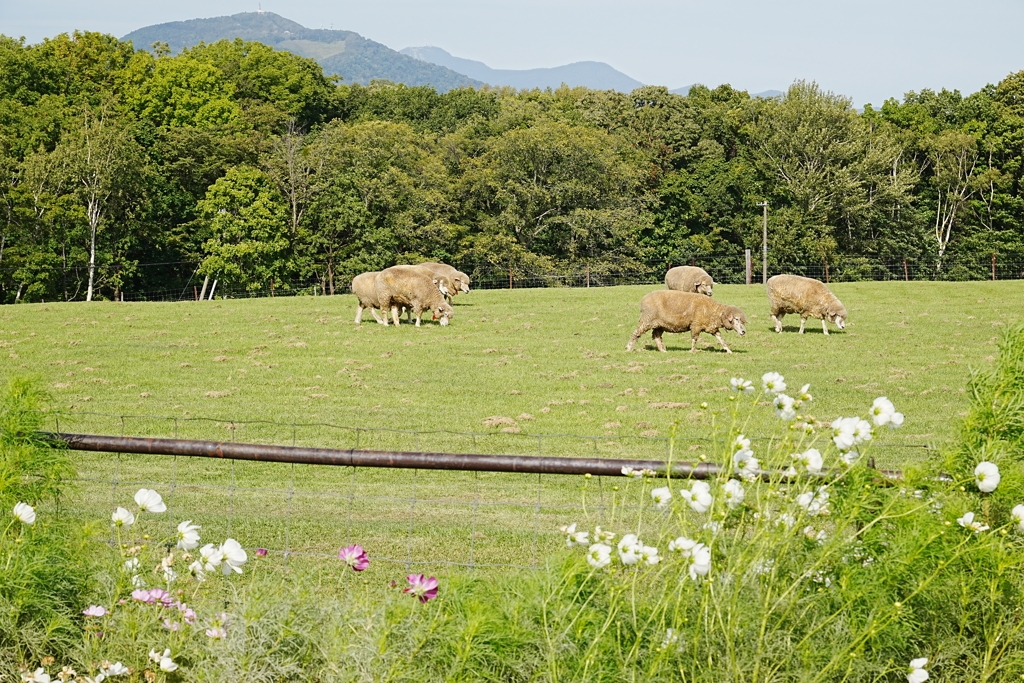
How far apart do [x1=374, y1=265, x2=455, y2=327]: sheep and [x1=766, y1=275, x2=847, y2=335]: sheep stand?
961cm

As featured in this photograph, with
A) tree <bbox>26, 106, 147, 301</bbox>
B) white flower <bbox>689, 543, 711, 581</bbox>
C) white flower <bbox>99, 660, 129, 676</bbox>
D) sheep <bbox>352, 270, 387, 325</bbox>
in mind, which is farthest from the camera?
tree <bbox>26, 106, 147, 301</bbox>

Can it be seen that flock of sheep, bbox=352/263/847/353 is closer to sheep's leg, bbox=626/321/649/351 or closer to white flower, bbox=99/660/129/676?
sheep's leg, bbox=626/321/649/351

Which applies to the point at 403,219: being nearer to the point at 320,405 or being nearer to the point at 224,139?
the point at 224,139

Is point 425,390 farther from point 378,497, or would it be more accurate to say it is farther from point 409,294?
point 378,497

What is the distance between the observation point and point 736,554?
13.1 ft


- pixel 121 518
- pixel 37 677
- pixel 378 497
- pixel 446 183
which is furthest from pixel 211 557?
pixel 446 183

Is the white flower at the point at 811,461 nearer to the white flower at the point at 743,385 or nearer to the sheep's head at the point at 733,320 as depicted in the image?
the white flower at the point at 743,385

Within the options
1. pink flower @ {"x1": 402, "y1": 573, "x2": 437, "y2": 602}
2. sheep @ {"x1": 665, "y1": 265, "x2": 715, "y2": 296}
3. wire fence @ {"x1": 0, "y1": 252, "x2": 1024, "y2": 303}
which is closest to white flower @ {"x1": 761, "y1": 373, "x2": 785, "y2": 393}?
pink flower @ {"x1": 402, "y1": 573, "x2": 437, "y2": 602}

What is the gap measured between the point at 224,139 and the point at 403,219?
525 inches

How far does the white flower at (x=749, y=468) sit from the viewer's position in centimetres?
401

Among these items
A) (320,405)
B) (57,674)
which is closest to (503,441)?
(320,405)

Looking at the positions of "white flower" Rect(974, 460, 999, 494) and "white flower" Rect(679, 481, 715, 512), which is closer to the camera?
"white flower" Rect(679, 481, 715, 512)

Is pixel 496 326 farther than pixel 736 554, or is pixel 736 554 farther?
pixel 496 326

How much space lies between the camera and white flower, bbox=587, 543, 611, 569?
371 cm
